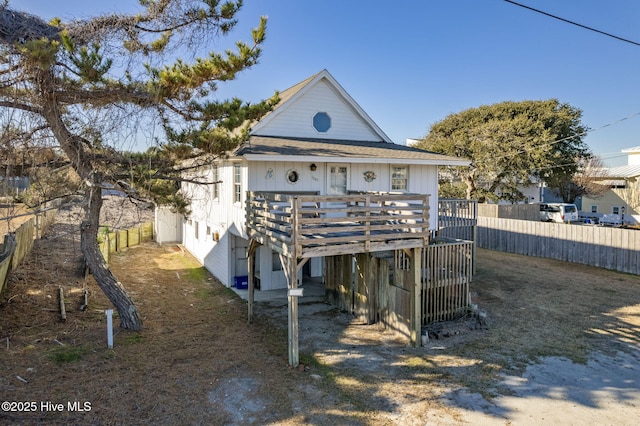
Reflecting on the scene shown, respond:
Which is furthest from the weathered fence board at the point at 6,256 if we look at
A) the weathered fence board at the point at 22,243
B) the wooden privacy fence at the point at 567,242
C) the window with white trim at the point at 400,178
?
the wooden privacy fence at the point at 567,242

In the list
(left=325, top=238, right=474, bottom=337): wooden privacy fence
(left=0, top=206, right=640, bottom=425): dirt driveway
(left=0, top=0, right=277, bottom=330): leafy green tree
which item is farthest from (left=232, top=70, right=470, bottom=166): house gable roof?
(left=0, top=206, right=640, bottom=425): dirt driveway

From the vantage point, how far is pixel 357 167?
44.1ft

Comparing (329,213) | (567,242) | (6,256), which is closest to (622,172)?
(567,242)

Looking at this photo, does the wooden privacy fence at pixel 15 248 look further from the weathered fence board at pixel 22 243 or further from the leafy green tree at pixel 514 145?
the leafy green tree at pixel 514 145

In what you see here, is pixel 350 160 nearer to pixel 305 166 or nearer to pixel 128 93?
pixel 305 166

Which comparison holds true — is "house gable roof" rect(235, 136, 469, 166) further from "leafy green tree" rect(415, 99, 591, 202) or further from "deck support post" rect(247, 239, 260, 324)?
"leafy green tree" rect(415, 99, 591, 202)

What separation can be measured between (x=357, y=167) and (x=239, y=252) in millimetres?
5162

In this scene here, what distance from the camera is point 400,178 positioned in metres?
14.1

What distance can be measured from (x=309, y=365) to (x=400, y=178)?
8.32 metres

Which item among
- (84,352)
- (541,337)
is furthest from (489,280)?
(84,352)

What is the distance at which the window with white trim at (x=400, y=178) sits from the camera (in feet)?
45.9

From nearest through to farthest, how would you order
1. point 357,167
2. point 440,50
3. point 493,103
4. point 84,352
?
point 84,352, point 357,167, point 440,50, point 493,103

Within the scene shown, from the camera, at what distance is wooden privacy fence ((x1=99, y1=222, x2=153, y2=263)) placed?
19009 millimetres

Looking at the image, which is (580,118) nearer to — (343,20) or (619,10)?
(619,10)
